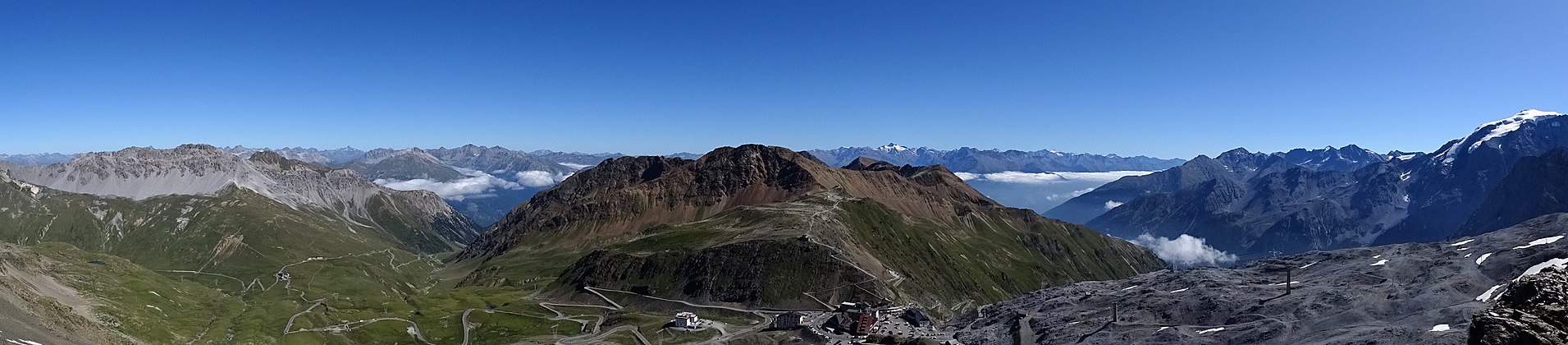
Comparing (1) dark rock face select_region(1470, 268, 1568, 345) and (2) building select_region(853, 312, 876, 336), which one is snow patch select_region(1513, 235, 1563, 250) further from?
(1) dark rock face select_region(1470, 268, 1568, 345)

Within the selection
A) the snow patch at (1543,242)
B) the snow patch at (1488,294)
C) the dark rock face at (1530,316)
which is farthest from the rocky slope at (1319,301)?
the dark rock face at (1530,316)

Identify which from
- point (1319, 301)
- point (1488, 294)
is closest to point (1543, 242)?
point (1488, 294)

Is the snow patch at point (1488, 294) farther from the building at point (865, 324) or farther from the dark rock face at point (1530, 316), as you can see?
the building at point (865, 324)

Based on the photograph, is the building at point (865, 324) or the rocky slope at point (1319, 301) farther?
the building at point (865, 324)

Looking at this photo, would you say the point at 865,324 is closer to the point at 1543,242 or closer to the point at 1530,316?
the point at 1543,242

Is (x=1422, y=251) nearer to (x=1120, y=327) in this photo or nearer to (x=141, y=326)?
(x=1120, y=327)
